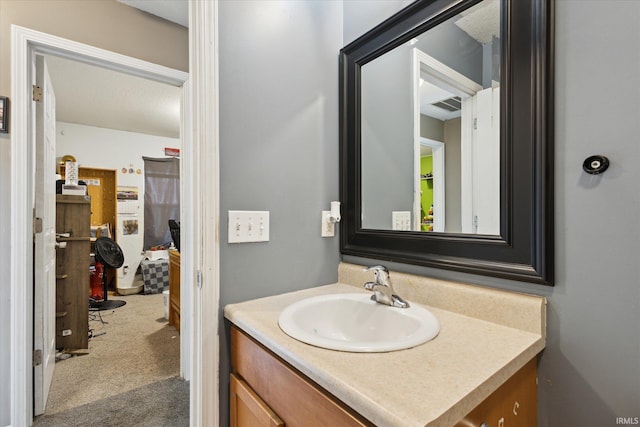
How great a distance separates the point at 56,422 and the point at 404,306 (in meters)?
2.06

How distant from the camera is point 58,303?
7.67 feet

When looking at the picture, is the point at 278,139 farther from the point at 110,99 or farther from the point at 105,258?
the point at 105,258

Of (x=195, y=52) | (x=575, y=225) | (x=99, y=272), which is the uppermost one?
(x=195, y=52)

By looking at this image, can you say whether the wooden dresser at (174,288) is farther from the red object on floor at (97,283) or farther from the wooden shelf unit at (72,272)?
the red object on floor at (97,283)

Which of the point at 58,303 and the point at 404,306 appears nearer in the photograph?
the point at 404,306

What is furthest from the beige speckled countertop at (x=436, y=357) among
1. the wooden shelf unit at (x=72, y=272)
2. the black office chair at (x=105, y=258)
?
the black office chair at (x=105, y=258)

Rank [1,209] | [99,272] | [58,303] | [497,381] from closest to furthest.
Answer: [497,381], [1,209], [58,303], [99,272]

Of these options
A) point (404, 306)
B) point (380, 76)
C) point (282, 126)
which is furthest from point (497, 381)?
point (380, 76)

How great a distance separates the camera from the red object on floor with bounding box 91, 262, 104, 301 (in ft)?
12.4

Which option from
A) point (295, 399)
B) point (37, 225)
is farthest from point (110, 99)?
point (295, 399)

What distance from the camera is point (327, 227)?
133 cm

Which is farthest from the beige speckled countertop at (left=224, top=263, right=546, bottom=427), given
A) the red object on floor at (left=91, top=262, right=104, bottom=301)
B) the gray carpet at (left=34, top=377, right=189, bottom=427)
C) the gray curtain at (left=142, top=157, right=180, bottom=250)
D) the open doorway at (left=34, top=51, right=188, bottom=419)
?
the gray curtain at (left=142, top=157, right=180, bottom=250)

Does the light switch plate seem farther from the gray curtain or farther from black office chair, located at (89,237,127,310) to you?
the gray curtain

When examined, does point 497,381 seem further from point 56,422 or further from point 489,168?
point 56,422
